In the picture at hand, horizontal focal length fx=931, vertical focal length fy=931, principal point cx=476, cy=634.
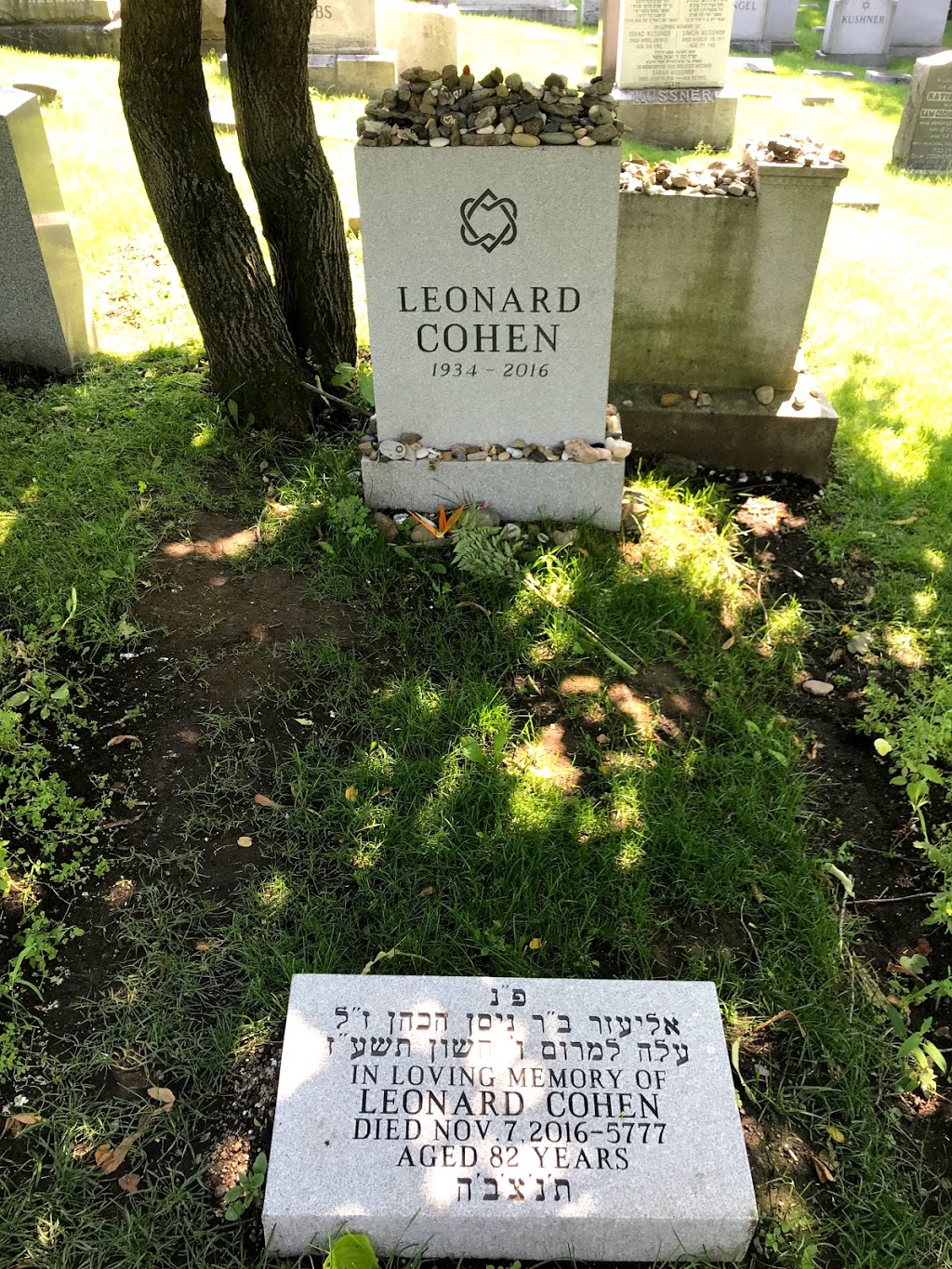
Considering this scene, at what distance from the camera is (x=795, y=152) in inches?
163

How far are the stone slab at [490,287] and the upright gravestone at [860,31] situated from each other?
52.3ft

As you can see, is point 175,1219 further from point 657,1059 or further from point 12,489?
point 12,489

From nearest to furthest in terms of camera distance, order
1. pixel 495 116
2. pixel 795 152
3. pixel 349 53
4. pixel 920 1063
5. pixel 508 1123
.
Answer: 1. pixel 508 1123
2. pixel 920 1063
3. pixel 495 116
4. pixel 795 152
5. pixel 349 53

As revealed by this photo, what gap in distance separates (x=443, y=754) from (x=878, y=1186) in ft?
5.29

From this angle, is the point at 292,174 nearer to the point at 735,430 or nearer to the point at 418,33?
the point at 735,430

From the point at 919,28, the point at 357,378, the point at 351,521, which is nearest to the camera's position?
the point at 351,521

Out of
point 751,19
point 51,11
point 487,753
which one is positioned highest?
point 51,11

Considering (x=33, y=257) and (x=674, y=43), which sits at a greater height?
(x=674, y=43)

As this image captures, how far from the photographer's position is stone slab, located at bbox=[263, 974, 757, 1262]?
74.7 inches

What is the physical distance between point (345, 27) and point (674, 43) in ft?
11.5

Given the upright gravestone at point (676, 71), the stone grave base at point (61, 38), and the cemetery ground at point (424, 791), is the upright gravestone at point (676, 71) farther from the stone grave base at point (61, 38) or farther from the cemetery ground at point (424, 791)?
the cemetery ground at point (424, 791)

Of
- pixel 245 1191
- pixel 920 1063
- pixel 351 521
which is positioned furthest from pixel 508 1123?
pixel 351 521

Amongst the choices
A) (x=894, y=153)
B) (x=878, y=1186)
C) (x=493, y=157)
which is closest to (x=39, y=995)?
(x=878, y=1186)

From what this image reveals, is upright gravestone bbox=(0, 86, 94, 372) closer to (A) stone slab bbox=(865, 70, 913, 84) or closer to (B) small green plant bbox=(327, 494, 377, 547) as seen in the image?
(B) small green plant bbox=(327, 494, 377, 547)
